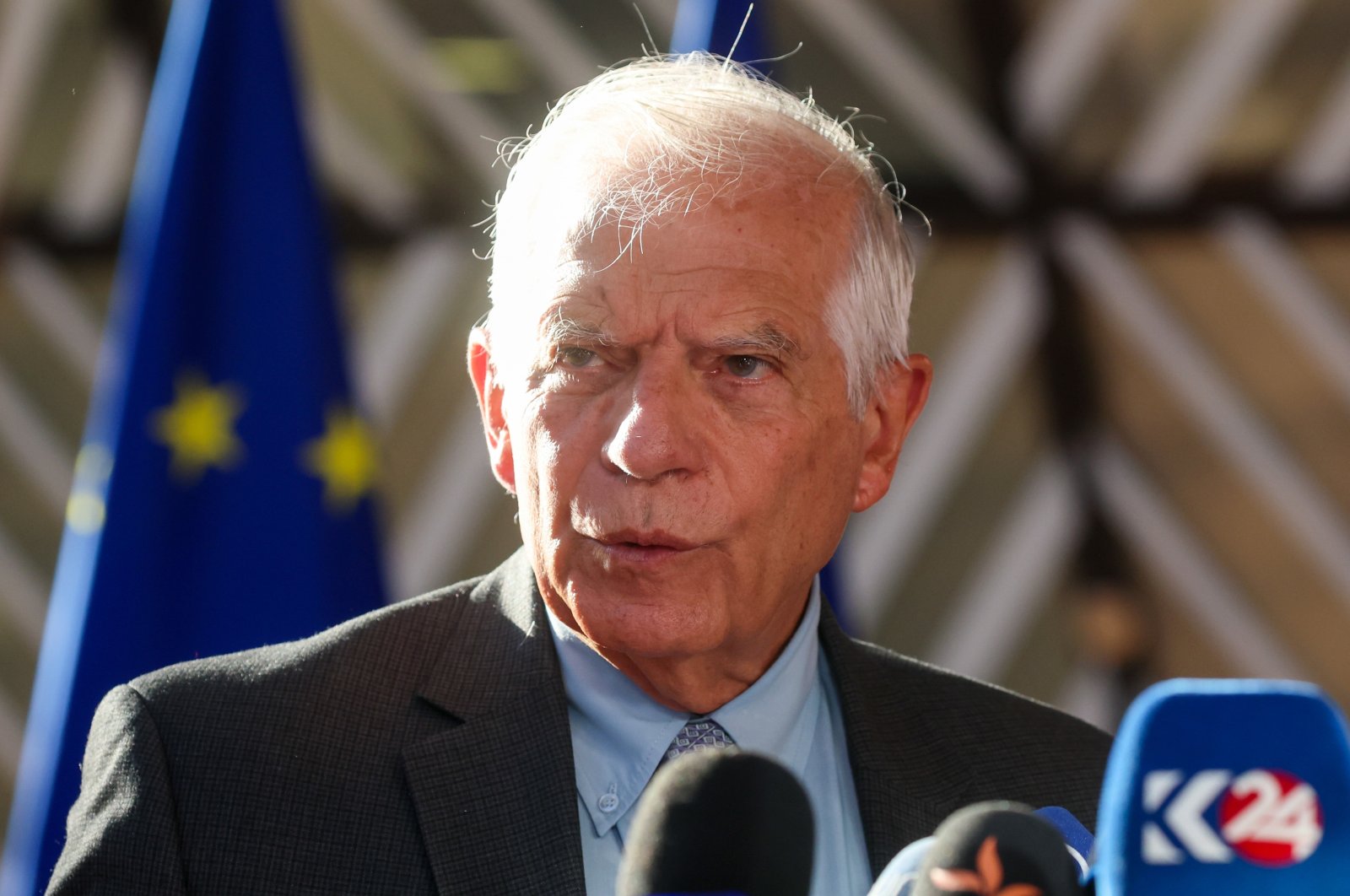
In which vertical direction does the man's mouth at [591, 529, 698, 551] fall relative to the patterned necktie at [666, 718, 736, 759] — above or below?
above

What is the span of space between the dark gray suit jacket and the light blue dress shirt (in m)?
0.03

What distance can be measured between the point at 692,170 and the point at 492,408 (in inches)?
14.2

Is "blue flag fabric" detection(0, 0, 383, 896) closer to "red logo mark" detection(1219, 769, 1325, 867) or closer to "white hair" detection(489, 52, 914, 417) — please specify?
"white hair" detection(489, 52, 914, 417)

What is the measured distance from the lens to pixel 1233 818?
79cm

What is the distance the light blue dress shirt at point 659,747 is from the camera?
164 centimetres

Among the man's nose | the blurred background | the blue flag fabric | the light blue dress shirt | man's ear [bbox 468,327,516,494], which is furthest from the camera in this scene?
the blurred background

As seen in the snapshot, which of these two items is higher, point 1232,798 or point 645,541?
point 1232,798

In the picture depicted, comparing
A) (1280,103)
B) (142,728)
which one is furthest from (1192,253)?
(142,728)

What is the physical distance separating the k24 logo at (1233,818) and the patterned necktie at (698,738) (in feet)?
3.01

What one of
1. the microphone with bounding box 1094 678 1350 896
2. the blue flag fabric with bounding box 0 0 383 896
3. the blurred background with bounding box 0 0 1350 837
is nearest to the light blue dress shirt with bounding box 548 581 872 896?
the microphone with bounding box 1094 678 1350 896

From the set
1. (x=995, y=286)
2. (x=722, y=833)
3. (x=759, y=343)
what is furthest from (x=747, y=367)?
(x=995, y=286)

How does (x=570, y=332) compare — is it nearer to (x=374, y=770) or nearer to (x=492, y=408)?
(x=492, y=408)

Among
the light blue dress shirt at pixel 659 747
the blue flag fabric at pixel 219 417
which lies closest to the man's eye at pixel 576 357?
the light blue dress shirt at pixel 659 747

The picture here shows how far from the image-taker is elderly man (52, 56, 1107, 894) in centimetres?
156
